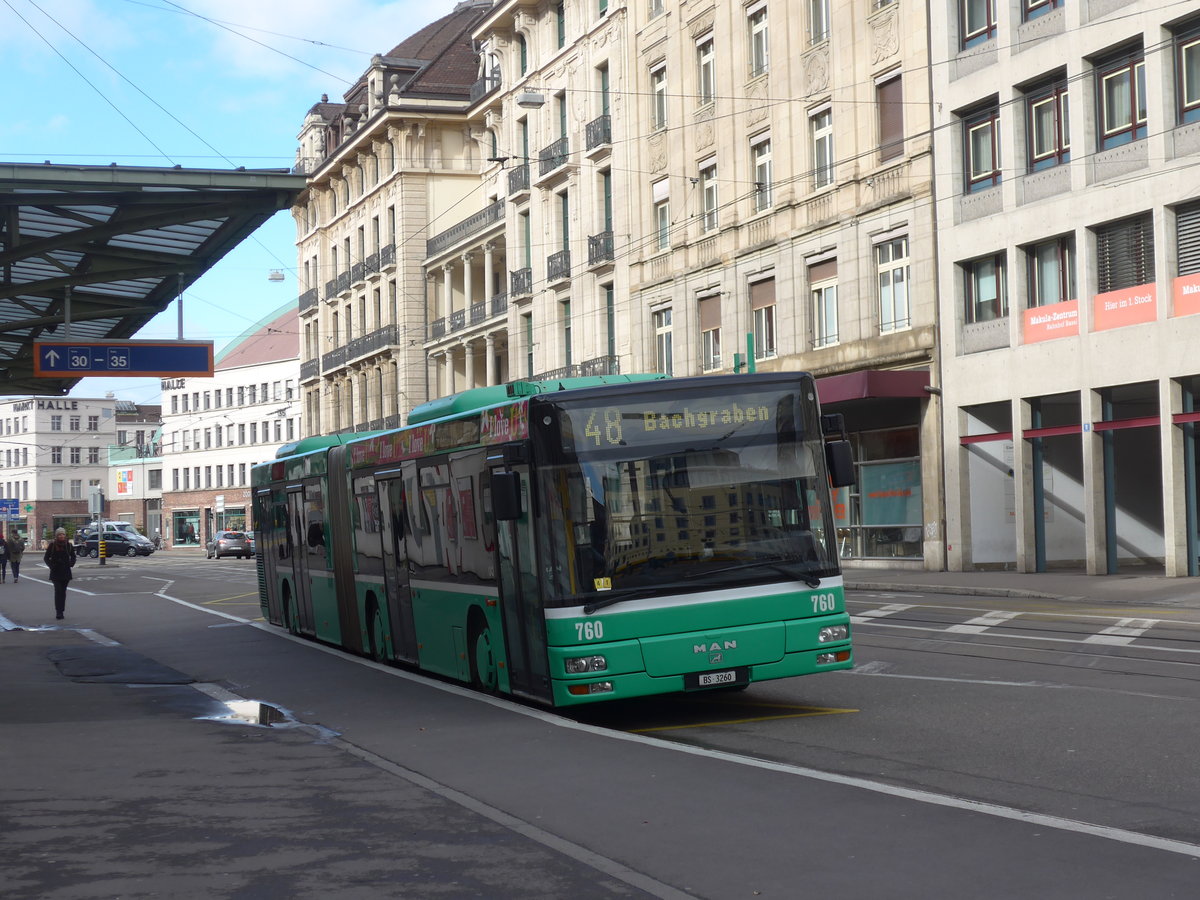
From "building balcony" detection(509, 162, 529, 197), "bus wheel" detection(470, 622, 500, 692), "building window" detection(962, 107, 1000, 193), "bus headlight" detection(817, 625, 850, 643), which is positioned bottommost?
"bus wheel" detection(470, 622, 500, 692)

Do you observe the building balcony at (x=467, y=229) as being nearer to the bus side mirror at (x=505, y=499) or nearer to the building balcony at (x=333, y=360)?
the building balcony at (x=333, y=360)

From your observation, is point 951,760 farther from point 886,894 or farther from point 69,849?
point 69,849

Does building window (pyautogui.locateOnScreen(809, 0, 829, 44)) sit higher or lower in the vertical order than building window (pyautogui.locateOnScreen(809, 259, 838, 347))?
higher

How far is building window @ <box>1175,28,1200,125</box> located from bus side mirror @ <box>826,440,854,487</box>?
17.5 m

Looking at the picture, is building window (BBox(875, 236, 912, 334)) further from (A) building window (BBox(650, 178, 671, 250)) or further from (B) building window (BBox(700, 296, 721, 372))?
(A) building window (BBox(650, 178, 671, 250))

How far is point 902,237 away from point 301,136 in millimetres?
54164

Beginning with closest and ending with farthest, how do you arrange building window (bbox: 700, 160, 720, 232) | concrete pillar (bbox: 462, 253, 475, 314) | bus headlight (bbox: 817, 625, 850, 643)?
1. bus headlight (bbox: 817, 625, 850, 643)
2. building window (bbox: 700, 160, 720, 232)
3. concrete pillar (bbox: 462, 253, 475, 314)

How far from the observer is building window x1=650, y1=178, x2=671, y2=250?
44094 mm

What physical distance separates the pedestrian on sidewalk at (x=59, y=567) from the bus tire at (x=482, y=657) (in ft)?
59.1

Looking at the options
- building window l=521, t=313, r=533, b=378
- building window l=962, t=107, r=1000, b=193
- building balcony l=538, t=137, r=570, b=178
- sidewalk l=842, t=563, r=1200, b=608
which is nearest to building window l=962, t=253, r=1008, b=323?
building window l=962, t=107, r=1000, b=193

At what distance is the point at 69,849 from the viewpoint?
7.39 meters

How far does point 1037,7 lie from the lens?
99.0ft

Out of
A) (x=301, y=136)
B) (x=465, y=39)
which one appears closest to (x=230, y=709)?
(x=465, y=39)


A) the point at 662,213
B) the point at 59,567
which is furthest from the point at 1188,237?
the point at 59,567
